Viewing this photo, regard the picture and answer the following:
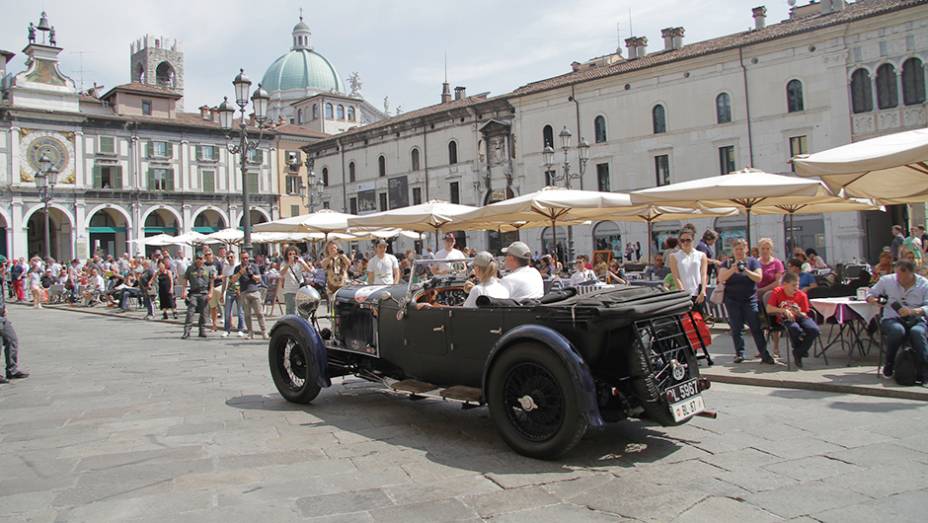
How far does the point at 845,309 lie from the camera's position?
7789 mm

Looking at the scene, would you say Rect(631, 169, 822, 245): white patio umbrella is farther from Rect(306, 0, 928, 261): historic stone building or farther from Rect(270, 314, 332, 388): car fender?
Rect(306, 0, 928, 261): historic stone building

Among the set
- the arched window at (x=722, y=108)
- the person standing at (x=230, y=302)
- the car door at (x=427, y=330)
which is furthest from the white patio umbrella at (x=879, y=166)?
the arched window at (x=722, y=108)

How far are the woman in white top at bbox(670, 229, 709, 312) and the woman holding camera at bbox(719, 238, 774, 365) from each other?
284 mm

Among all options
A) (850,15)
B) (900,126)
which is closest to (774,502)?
(900,126)

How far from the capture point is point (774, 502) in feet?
12.4

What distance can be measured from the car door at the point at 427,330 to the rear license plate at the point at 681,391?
1.83m

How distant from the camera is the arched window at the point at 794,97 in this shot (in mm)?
30016

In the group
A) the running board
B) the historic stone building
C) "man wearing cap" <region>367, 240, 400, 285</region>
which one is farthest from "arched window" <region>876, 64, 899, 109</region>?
the running board

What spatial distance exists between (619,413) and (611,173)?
32932 millimetres

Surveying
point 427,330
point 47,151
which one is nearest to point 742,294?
point 427,330

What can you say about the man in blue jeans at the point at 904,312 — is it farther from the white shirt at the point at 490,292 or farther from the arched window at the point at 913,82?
the arched window at the point at 913,82

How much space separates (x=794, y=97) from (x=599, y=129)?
994 cm

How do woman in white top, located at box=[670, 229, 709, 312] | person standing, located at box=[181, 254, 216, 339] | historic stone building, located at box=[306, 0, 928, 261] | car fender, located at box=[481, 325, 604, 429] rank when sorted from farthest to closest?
historic stone building, located at box=[306, 0, 928, 261], person standing, located at box=[181, 254, 216, 339], woman in white top, located at box=[670, 229, 709, 312], car fender, located at box=[481, 325, 604, 429]

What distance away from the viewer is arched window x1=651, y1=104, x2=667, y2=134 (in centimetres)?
3447
